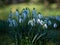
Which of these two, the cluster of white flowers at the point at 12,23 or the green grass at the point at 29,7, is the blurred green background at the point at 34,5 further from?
the cluster of white flowers at the point at 12,23

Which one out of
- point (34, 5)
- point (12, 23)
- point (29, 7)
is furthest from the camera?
point (34, 5)

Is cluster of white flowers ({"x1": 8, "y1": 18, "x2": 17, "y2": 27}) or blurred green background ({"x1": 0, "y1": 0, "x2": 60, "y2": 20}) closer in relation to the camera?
cluster of white flowers ({"x1": 8, "y1": 18, "x2": 17, "y2": 27})

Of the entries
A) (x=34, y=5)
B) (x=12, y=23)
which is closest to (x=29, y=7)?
(x=34, y=5)

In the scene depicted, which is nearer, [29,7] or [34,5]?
[29,7]

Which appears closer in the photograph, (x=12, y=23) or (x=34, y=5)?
(x=12, y=23)

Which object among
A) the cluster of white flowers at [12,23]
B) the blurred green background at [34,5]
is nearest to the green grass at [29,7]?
the blurred green background at [34,5]

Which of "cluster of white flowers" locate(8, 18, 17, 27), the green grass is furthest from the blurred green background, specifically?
"cluster of white flowers" locate(8, 18, 17, 27)

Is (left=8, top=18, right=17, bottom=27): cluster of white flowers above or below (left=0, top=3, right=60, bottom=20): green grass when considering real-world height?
above

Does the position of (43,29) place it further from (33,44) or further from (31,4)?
(31,4)

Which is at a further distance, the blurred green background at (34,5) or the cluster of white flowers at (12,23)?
the blurred green background at (34,5)

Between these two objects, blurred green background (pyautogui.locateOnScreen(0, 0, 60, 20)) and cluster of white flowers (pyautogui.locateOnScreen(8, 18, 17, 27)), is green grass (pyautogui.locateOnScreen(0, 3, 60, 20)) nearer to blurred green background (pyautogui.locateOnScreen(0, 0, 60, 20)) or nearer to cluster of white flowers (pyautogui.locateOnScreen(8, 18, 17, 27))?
blurred green background (pyautogui.locateOnScreen(0, 0, 60, 20))

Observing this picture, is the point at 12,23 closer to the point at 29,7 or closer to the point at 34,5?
the point at 29,7

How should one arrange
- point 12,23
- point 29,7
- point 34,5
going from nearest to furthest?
1. point 12,23
2. point 29,7
3. point 34,5

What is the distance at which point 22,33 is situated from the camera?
4.98 m
